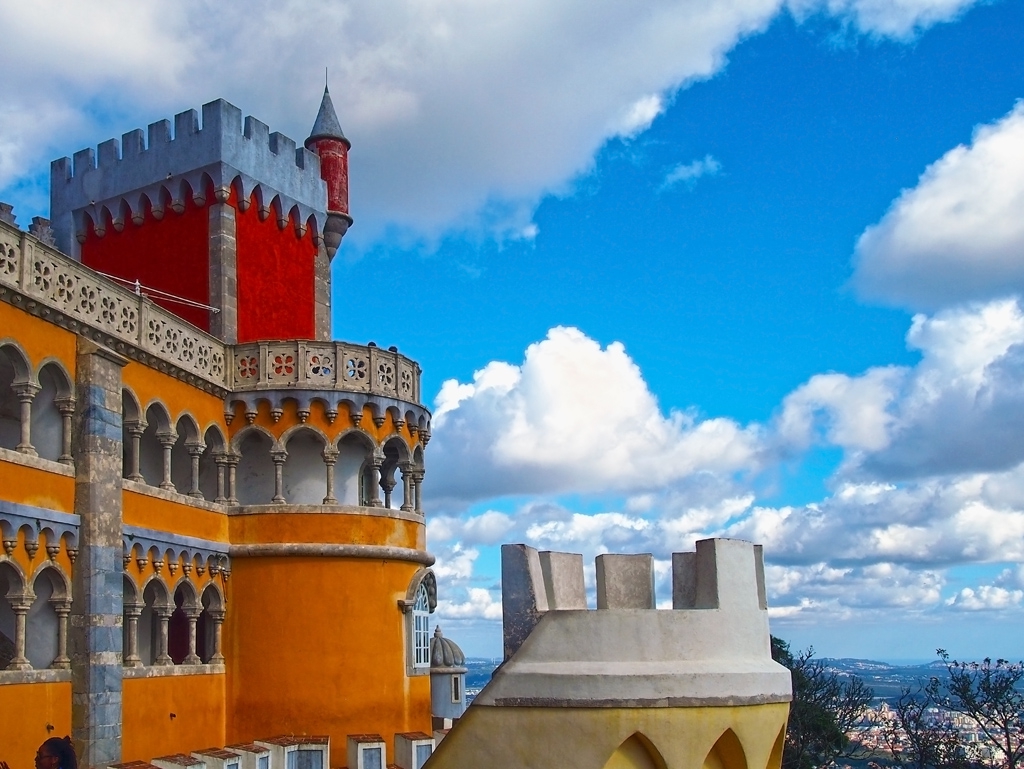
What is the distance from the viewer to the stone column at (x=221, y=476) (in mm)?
25609

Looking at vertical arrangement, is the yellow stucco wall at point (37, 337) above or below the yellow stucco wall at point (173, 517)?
above

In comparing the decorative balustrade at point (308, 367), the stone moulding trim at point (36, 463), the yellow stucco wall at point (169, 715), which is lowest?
the yellow stucco wall at point (169, 715)


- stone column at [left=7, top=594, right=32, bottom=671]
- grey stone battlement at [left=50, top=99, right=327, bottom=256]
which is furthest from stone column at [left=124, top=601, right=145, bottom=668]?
grey stone battlement at [left=50, top=99, right=327, bottom=256]

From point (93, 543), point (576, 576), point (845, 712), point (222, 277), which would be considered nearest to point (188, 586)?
point (93, 543)

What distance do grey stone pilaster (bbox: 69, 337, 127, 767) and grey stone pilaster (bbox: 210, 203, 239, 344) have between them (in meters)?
5.73

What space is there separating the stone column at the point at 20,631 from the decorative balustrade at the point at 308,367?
7.92 meters

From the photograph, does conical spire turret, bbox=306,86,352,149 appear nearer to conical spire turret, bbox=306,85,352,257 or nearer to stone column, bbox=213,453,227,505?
conical spire turret, bbox=306,85,352,257

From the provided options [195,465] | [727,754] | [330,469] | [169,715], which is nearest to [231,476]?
[195,465]

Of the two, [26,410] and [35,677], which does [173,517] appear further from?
[35,677]

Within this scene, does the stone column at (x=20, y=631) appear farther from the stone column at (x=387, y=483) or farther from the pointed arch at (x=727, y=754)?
the pointed arch at (x=727, y=754)

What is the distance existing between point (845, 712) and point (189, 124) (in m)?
28.6

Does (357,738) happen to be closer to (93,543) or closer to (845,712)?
(93,543)

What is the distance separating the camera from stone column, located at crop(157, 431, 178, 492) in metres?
23.2

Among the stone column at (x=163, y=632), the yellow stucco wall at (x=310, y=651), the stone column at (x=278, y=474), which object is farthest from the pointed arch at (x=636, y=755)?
the stone column at (x=278, y=474)
